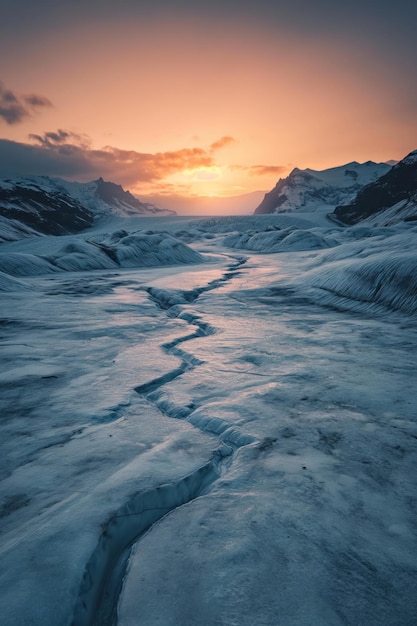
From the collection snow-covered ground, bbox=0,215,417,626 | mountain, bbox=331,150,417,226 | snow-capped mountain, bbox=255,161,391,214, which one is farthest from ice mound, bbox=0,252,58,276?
snow-capped mountain, bbox=255,161,391,214

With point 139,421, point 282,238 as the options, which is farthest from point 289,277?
point 282,238

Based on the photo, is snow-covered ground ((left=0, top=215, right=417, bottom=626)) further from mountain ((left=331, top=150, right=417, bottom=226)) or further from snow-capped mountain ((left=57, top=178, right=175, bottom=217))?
snow-capped mountain ((left=57, top=178, right=175, bottom=217))

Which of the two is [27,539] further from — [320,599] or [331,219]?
[331,219]

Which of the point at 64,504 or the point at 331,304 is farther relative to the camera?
the point at 331,304

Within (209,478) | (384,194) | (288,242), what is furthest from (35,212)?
(209,478)

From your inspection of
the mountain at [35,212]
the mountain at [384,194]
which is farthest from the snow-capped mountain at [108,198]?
the mountain at [384,194]
